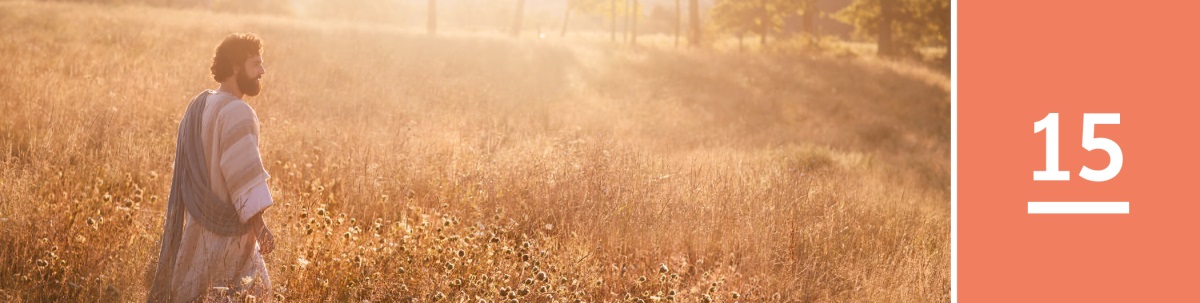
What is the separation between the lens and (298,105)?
359 inches

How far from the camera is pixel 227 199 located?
3689mm

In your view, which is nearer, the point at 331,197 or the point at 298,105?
the point at 331,197

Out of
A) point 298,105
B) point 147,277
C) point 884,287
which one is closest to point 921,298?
point 884,287

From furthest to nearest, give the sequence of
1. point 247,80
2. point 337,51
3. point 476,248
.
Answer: point 337,51 < point 476,248 < point 247,80

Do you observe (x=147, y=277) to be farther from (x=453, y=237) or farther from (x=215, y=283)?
(x=453, y=237)

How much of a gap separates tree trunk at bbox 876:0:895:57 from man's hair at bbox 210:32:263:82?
32274 mm

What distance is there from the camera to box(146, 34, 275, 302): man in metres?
3.53

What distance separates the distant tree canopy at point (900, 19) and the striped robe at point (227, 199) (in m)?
32.4

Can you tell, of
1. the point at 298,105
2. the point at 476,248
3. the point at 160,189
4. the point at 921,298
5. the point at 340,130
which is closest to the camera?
the point at 476,248

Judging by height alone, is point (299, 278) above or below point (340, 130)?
below

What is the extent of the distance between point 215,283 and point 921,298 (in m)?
3.95

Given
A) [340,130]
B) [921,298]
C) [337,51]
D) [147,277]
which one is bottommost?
[921,298]
